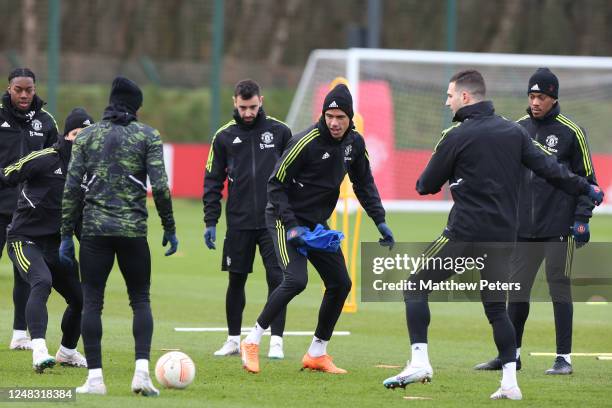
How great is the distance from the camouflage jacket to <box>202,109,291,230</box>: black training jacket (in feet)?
7.89

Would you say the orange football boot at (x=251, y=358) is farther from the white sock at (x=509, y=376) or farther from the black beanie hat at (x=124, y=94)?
the black beanie hat at (x=124, y=94)

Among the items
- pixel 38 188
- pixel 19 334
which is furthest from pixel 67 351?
pixel 38 188

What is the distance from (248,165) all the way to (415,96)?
16315mm

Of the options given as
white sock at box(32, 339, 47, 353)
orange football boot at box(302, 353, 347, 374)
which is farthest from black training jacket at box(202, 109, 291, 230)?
white sock at box(32, 339, 47, 353)

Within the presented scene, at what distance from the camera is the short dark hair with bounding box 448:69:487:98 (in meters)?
8.70

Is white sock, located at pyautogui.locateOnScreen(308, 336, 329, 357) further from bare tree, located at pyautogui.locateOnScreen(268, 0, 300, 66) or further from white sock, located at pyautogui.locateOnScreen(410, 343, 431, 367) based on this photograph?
bare tree, located at pyautogui.locateOnScreen(268, 0, 300, 66)

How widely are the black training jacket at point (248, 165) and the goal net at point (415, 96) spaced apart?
43.4ft

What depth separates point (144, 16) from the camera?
42438mm

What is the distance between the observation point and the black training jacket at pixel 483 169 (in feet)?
28.2

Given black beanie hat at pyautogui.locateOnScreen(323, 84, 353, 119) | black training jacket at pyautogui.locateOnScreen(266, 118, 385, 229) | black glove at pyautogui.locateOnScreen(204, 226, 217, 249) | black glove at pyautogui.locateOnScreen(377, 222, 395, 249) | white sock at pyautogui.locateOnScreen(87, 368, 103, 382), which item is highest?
black beanie hat at pyautogui.locateOnScreen(323, 84, 353, 119)

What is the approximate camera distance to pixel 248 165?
431 inches

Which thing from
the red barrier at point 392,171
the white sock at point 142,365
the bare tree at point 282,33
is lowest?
Result: the red barrier at point 392,171

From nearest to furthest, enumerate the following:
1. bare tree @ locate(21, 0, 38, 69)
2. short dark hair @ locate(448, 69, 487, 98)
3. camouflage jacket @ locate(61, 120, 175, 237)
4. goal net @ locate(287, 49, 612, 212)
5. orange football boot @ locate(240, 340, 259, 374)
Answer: camouflage jacket @ locate(61, 120, 175, 237), short dark hair @ locate(448, 69, 487, 98), orange football boot @ locate(240, 340, 259, 374), goal net @ locate(287, 49, 612, 212), bare tree @ locate(21, 0, 38, 69)

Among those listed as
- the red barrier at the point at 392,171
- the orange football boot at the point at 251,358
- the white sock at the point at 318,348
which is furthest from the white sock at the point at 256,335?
the red barrier at the point at 392,171
